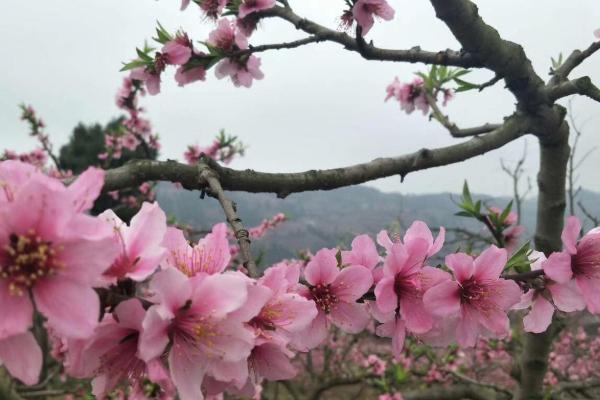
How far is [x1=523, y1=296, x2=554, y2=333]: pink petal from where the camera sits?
3.98ft

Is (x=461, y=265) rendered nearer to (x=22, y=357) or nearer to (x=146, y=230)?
(x=146, y=230)

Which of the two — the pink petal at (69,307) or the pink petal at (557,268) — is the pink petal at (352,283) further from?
the pink petal at (69,307)

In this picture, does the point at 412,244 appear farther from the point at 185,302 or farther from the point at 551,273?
the point at 185,302

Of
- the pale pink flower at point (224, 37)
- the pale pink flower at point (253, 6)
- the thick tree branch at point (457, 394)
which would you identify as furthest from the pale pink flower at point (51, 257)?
the thick tree branch at point (457, 394)

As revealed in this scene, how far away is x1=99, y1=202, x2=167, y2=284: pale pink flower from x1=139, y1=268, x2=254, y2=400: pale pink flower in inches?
1.9

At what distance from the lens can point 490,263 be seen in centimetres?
110

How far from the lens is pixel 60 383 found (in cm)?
743

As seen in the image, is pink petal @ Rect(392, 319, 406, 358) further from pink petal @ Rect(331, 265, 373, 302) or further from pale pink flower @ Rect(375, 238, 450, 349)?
pink petal @ Rect(331, 265, 373, 302)

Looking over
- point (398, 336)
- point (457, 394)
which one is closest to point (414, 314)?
point (398, 336)

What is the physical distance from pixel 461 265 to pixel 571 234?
1.06ft

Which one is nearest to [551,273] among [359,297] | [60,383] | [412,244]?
[412,244]

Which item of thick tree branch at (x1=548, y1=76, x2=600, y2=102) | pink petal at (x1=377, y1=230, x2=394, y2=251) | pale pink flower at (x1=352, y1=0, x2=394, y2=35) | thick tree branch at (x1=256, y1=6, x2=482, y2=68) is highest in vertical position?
pale pink flower at (x1=352, y1=0, x2=394, y2=35)

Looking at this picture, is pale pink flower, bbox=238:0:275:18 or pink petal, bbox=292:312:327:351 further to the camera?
pale pink flower, bbox=238:0:275:18

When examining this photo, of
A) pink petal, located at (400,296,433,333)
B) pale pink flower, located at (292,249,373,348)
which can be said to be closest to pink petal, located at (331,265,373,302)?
pale pink flower, located at (292,249,373,348)
